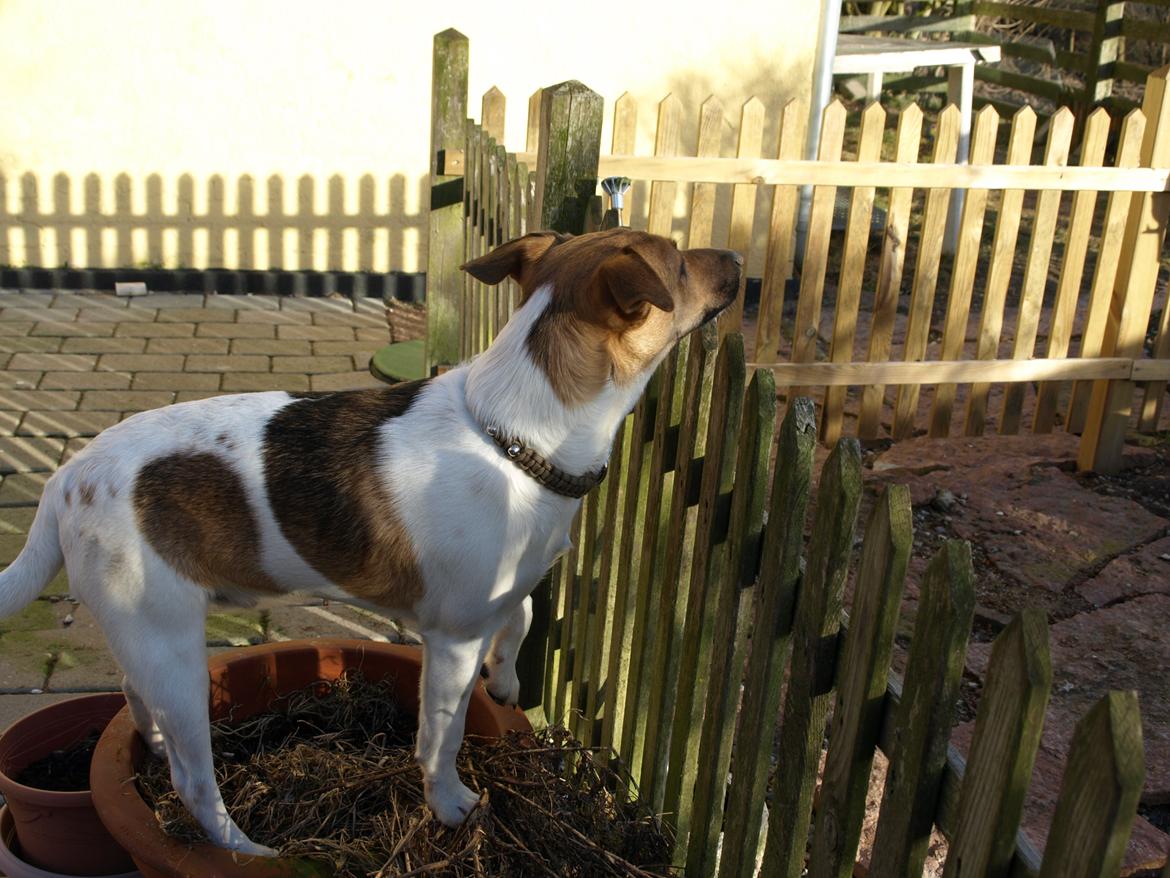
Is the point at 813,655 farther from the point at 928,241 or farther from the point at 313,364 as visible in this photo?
the point at 313,364

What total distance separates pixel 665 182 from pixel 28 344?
4.40m

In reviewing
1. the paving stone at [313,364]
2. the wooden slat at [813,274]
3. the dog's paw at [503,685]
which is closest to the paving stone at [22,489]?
the paving stone at [313,364]

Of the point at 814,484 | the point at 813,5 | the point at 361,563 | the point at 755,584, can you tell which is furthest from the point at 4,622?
Result: the point at 813,5

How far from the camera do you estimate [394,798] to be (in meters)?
3.19

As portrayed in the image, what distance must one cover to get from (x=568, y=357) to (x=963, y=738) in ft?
6.77

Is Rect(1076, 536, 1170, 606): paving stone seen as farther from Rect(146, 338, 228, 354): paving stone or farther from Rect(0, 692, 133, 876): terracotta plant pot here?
Rect(146, 338, 228, 354): paving stone

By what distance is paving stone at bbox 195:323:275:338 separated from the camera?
8.23 m

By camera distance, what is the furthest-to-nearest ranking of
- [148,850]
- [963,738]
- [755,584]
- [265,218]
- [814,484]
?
[265,218]
[814,484]
[963,738]
[148,850]
[755,584]

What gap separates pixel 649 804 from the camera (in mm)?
3168

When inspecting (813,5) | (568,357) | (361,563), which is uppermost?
(813,5)

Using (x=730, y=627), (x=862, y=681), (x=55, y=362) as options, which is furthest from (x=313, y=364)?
(x=862, y=681)

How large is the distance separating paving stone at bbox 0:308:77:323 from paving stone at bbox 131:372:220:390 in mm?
1502

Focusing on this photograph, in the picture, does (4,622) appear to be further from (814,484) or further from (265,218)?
(265,218)

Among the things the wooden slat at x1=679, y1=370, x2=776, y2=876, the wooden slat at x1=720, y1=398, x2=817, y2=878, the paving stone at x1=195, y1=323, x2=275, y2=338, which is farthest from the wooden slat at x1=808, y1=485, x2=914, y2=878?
the paving stone at x1=195, y1=323, x2=275, y2=338
